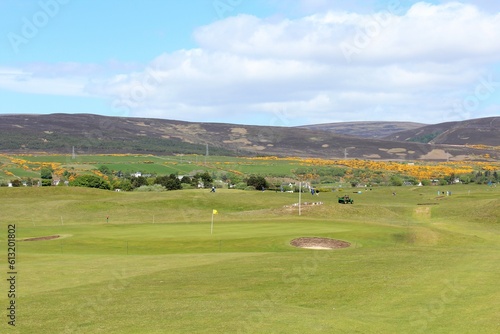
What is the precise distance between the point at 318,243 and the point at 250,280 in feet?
64.9

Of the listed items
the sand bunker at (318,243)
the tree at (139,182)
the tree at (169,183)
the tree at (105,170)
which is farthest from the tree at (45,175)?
the sand bunker at (318,243)

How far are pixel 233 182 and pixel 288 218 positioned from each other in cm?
7876

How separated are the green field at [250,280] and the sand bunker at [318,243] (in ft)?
3.31

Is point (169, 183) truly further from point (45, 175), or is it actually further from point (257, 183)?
point (45, 175)

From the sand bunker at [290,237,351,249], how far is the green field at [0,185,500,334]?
3.31ft

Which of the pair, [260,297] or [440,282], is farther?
[440,282]

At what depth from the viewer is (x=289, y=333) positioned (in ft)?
70.6

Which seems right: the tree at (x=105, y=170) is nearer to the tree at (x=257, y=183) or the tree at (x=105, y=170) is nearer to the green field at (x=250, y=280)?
the tree at (x=257, y=183)

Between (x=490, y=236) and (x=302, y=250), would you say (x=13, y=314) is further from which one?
(x=490, y=236)

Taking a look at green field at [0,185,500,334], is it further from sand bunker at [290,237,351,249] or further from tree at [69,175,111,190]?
tree at [69,175,111,190]

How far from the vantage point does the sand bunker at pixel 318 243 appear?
50406 mm

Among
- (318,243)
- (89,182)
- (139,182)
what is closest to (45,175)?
(89,182)

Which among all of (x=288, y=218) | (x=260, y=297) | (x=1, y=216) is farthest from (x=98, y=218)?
(x=260, y=297)

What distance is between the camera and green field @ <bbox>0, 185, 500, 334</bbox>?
23.3m
